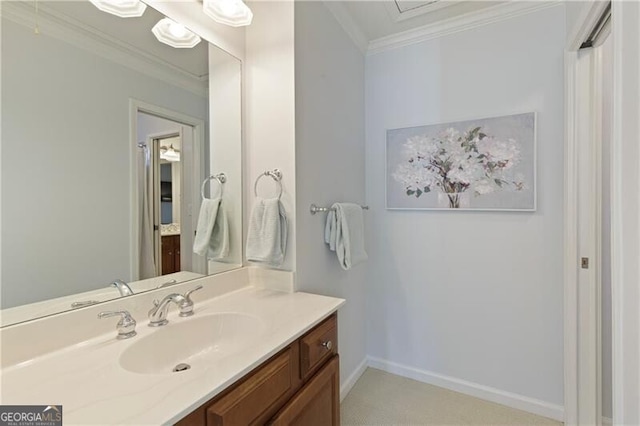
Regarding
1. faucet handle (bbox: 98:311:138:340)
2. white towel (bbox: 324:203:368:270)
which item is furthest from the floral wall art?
faucet handle (bbox: 98:311:138:340)

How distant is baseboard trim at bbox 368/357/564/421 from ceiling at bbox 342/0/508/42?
2.37m

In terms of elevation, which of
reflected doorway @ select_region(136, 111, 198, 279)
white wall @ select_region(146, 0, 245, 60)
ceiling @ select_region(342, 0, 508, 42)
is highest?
ceiling @ select_region(342, 0, 508, 42)

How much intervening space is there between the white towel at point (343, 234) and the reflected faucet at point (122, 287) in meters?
0.98

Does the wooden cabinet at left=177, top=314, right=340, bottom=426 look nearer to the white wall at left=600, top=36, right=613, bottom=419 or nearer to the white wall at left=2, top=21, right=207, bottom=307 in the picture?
the white wall at left=2, top=21, right=207, bottom=307

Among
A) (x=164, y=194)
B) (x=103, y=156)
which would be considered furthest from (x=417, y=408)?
(x=103, y=156)

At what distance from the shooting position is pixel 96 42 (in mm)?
1005

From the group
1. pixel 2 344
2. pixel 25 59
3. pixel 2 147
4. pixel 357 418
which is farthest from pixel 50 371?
pixel 357 418

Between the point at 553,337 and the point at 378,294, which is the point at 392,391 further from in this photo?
the point at 553,337

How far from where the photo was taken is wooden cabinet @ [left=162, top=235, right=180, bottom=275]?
1222 millimetres

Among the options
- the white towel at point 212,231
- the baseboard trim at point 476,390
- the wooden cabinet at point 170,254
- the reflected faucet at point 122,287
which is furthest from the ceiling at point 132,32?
the baseboard trim at point 476,390

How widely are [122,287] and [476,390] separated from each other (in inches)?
83.3

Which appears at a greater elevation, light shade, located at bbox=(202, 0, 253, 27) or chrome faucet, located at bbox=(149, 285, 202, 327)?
light shade, located at bbox=(202, 0, 253, 27)

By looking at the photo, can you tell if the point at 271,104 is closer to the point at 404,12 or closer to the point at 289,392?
the point at 404,12

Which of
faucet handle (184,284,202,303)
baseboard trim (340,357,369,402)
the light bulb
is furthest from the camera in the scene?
baseboard trim (340,357,369,402)
